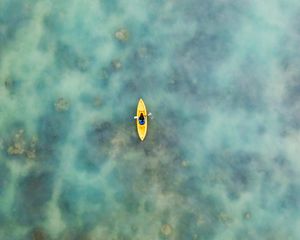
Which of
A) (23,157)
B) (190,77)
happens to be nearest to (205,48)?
(190,77)

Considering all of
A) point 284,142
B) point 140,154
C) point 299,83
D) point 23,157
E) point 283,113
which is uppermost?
point 299,83

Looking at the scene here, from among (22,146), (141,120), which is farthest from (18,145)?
(141,120)

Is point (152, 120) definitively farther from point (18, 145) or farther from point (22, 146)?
point (18, 145)

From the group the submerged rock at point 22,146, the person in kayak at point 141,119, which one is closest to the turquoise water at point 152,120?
the submerged rock at point 22,146

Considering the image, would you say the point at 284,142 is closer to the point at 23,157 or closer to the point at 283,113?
the point at 283,113

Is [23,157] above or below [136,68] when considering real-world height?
below
